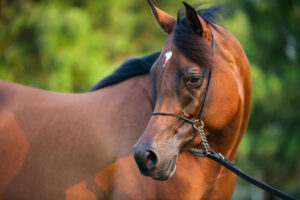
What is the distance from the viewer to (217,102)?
236cm

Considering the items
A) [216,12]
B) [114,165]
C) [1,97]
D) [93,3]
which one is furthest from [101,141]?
[93,3]

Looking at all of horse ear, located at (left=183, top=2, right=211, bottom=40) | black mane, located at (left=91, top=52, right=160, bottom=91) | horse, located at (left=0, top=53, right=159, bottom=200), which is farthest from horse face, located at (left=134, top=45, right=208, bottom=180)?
black mane, located at (left=91, top=52, right=160, bottom=91)

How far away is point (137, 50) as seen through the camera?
1057cm

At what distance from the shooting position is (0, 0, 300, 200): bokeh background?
7.79 m

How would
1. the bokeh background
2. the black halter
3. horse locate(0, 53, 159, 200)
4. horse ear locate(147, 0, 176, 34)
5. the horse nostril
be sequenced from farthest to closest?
the bokeh background < horse ear locate(147, 0, 176, 34) < horse locate(0, 53, 159, 200) < the black halter < the horse nostril

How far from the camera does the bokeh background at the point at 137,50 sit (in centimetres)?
779

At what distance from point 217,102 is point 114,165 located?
0.97 metres

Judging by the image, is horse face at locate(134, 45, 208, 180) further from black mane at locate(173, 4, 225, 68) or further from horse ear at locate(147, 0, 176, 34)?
horse ear at locate(147, 0, 176, 34)

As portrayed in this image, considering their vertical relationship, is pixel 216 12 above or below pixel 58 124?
above

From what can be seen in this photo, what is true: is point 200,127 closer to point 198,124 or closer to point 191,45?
point 198,124

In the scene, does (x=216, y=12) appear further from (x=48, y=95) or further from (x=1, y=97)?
(x=1, y=97)

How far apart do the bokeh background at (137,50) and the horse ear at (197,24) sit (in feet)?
18.9

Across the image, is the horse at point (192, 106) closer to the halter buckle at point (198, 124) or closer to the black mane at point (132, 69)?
the halter buckle at point (198, 124)

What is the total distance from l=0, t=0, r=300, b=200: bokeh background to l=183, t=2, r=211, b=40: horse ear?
226 inches
